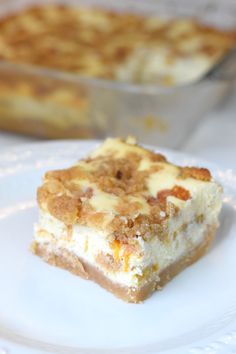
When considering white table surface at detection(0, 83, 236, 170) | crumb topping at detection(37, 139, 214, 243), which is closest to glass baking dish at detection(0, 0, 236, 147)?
white table surface at detection(0, 83, 236, 170)

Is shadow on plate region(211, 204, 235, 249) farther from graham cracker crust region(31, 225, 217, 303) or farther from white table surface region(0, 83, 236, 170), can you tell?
white table surface region(0, 83, 236, 170)

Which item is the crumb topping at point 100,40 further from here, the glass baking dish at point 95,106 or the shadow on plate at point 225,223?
the shadow on plate at point 225,223

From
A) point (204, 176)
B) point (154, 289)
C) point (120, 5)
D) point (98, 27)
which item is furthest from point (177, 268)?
point (120, 5)

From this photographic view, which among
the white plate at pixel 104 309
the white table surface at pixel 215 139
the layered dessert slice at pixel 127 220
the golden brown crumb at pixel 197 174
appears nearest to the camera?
the white plate at pixel 104 309

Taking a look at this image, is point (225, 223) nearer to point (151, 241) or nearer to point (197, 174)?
point (197, 174)

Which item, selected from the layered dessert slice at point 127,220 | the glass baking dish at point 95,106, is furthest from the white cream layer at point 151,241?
the glass baking dish at point 95,106

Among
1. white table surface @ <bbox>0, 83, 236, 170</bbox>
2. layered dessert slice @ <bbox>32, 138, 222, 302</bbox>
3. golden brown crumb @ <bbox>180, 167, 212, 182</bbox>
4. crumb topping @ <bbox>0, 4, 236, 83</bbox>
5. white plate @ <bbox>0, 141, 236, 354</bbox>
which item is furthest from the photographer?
crumb topping @ <bbox>0, 4, 236, 83</bbox>
